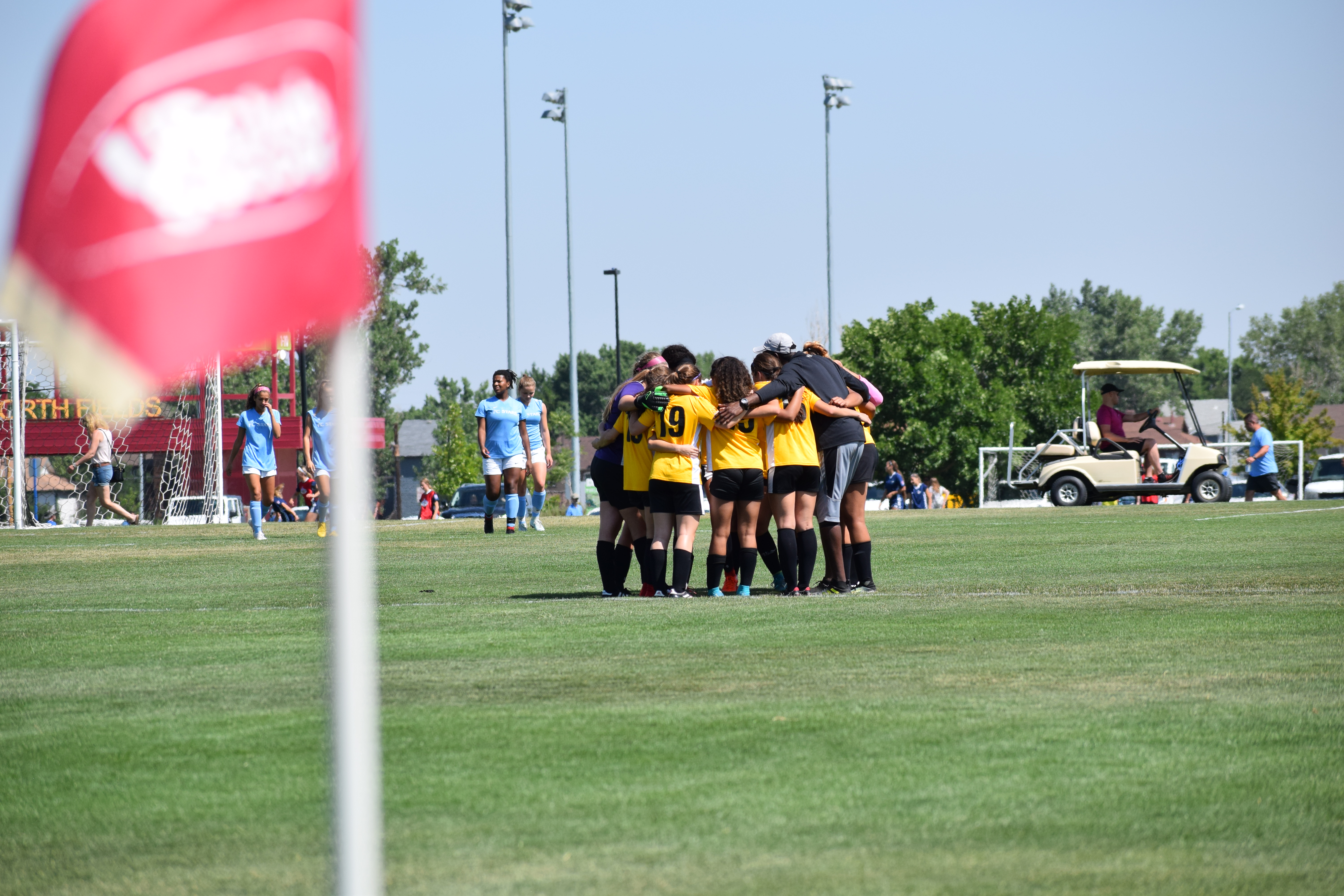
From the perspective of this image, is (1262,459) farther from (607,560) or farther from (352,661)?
(352,661)

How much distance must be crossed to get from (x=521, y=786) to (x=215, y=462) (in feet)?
123

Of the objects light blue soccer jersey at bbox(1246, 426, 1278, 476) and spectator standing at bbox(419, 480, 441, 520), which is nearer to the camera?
light blue soccer jersey at bbox(1246, 426, 1278, 476)

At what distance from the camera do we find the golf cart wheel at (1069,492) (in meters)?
33.9

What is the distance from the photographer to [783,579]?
13336mm

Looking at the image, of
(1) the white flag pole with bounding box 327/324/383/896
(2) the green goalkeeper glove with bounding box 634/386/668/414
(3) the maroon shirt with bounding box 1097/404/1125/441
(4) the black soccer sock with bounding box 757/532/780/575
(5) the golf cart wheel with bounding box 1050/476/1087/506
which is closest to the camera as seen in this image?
(1) the white flag pole with bounding box 327/324/383/896

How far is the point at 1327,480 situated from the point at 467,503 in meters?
28.2

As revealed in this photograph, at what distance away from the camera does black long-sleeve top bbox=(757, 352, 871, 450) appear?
12258 millimetres

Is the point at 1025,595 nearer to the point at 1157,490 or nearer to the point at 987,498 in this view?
the point at 1157,490

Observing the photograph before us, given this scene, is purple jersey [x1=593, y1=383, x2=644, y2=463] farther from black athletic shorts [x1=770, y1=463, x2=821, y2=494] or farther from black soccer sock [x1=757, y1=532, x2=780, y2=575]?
black soccer sock [x1=757, y1=532, x2=780, y2=575]

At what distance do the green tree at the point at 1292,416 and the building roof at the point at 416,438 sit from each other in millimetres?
53735

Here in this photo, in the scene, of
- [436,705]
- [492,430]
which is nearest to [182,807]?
[436,705]

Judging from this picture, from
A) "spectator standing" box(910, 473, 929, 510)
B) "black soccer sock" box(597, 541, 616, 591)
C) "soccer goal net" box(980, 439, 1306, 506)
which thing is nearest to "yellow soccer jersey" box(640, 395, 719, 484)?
"black soccer sock" box(597, 541, 616, 591)

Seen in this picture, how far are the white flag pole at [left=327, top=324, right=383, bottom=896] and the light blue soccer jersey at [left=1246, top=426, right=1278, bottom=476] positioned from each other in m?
33.1

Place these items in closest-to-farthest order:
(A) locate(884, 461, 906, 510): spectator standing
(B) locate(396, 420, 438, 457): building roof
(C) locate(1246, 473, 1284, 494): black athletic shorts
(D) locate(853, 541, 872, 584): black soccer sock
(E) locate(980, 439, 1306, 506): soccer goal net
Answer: (D) locate(853, 541, 872, 584): black soccer sock → (C) locate(1246, 473, 1284, 494): black athletic shorts → (E) locate(980, 439, 1306, 506): soccer goal net → (A) locate(884, 461, 906, 510): spectator standing → (B) locate(396, 420, 438, 457): building roof
